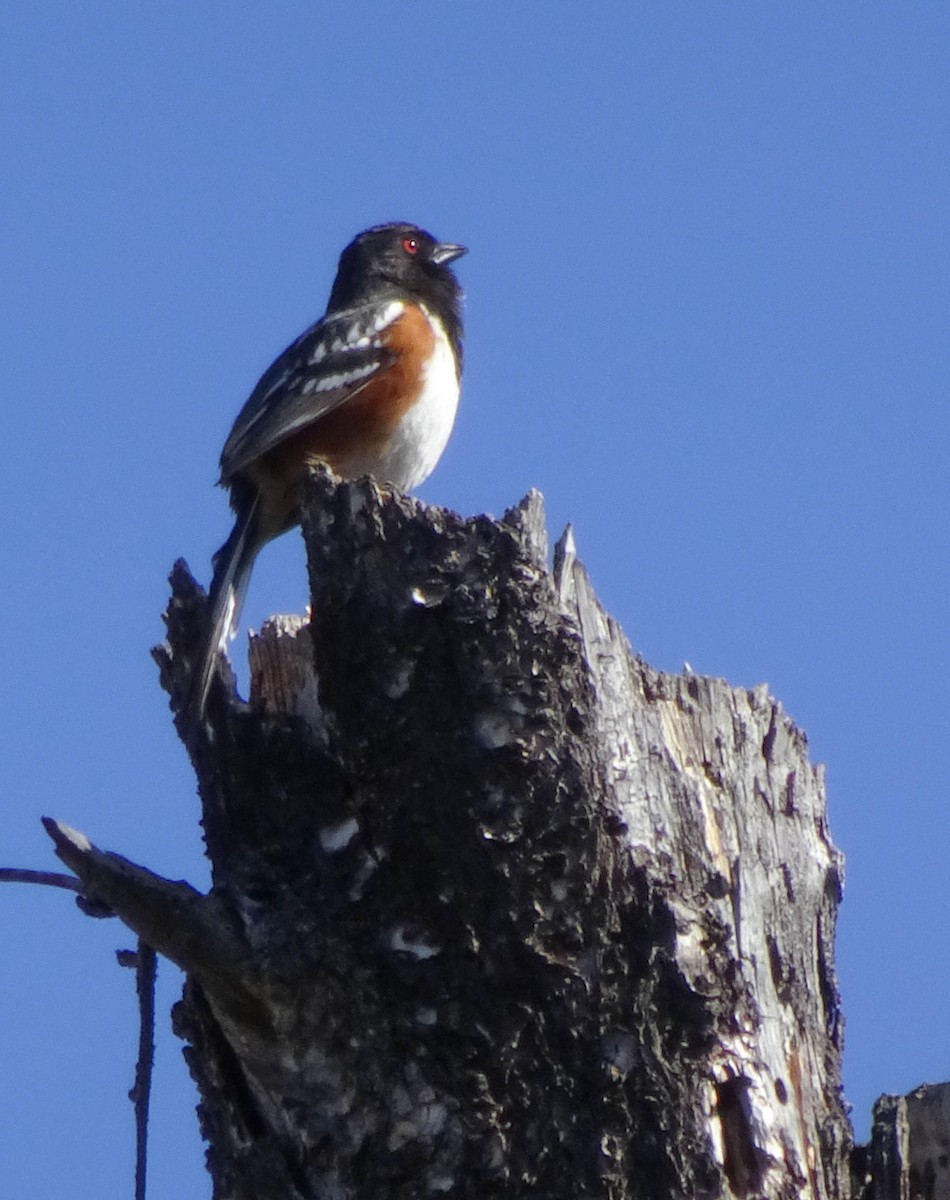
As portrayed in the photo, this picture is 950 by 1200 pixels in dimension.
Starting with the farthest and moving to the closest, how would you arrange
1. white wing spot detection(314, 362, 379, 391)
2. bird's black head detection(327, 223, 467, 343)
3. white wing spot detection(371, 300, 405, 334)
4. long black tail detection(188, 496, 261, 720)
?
bird's black head detection(327, 223, 467, 343), white wing spot detection(371, 300, 405, 334), white wing spot detection(314, 362, 379, 391), long black tail detection(188, 496, 261, 720)

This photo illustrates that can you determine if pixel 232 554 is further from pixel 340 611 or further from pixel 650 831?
pixel 650 831

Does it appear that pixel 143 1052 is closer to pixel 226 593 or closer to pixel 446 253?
pixel 226 593

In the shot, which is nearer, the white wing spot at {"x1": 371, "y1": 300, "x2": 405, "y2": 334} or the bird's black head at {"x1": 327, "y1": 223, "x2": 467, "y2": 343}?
the white wing spot at {"x1": 371, "y1": 300, "x2": 405, "y2": 334}

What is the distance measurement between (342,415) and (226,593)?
117 centimetres

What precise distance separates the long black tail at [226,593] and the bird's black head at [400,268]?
1501 millimetres

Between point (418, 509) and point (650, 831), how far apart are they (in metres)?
0.75

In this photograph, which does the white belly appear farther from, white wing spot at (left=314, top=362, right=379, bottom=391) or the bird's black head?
the bird's black head

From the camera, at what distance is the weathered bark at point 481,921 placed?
2779mm

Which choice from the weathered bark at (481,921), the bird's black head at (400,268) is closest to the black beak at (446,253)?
the bird's black head at (400,268)

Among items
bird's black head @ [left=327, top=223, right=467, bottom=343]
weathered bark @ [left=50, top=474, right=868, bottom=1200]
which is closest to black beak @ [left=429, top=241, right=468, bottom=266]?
bird's black head @ [left=327, top=223, right=467, bottom=343]

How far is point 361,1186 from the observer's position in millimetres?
2803

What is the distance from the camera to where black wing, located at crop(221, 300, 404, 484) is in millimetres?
5125

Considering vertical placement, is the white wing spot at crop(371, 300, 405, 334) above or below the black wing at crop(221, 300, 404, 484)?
above

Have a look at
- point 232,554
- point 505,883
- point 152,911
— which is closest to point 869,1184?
point 505,883
